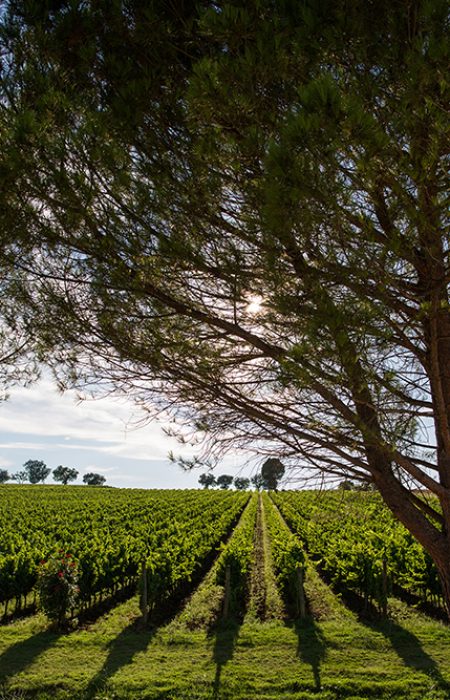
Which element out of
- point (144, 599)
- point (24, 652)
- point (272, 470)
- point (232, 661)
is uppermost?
point (272, 470)

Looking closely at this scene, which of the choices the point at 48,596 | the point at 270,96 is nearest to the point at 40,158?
the point at 270,96

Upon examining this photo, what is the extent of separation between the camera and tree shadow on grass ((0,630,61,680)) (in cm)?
737

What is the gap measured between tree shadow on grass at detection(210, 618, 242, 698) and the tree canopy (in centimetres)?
445

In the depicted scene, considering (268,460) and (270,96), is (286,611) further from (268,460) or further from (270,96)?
(270,96)

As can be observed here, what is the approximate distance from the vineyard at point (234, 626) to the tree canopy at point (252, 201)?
171 cm

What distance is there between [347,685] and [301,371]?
570cm

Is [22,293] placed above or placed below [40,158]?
below

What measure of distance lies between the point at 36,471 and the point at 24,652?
121713mm

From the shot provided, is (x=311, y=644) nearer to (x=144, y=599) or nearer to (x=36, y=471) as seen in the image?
(x=144, y=599)

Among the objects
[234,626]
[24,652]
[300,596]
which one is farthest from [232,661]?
[24,652]

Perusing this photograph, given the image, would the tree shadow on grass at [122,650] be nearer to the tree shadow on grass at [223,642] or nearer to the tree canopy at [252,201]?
the tree shadow on grass at [223,642]

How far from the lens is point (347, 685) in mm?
6730

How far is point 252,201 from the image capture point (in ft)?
11.1

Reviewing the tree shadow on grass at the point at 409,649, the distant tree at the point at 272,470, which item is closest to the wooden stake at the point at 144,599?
the tree shadow on grass at the point at 409,649
